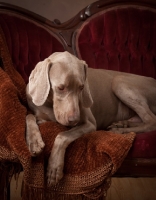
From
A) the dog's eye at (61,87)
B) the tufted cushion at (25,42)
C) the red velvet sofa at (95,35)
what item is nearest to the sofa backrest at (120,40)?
the red velvet sofa at (95,35)

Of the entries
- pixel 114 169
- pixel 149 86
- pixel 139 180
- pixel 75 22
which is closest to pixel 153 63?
pixel 149 86

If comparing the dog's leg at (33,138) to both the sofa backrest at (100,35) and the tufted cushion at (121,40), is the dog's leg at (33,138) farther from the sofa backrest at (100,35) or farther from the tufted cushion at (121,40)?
the tufted cushion at (121,40)

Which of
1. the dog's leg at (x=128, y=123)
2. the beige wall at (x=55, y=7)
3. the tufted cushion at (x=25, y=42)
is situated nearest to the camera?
the dog's leg at (x=128, y=123)

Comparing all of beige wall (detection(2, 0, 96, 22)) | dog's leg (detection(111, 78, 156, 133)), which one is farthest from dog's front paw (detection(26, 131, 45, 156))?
beige wall (detection(2, 0, 96, 22))

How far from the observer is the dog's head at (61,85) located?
1.88m

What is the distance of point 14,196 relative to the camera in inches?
105

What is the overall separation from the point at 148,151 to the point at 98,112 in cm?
63

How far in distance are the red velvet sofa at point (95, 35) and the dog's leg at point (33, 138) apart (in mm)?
984

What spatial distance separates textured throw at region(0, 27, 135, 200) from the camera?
1785mm

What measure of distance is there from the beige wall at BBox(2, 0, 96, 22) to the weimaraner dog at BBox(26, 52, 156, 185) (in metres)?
0.89

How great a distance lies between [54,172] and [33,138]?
0.21 meters

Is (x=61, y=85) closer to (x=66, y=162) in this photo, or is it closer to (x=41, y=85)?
(x=41, y=85)

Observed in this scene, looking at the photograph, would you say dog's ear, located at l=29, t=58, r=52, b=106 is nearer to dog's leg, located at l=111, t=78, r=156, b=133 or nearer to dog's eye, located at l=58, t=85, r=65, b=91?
dog's eye, located at l=58, t=85, r=65, b=91

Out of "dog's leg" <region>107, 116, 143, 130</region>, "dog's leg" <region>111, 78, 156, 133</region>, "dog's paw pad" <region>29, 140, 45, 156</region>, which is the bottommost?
"dog's leg" <region>107, 116, 143, 130</region>
